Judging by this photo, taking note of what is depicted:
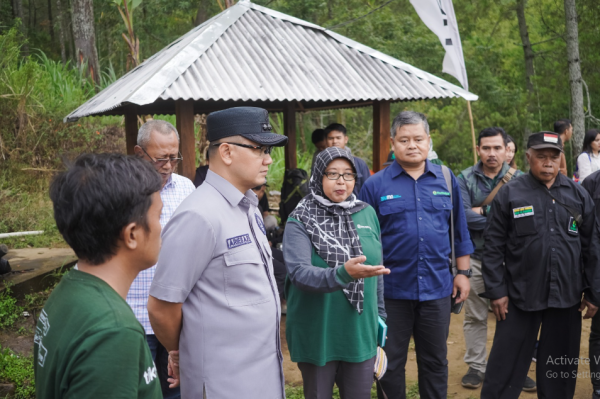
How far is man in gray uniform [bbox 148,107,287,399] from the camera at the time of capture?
2.12m

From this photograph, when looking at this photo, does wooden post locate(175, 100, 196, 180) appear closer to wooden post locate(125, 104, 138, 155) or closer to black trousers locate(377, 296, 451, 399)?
wooden post locate(125, 104, 138, 155)

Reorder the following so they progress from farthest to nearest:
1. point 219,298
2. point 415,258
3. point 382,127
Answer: point 382,127
point 415,258
point 219,298

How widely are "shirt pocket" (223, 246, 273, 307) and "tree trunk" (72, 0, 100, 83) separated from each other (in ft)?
44.8

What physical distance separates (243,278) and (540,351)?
2.69m

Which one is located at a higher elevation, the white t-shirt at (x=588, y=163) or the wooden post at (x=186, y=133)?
the wooden post at (x=186, y=133)

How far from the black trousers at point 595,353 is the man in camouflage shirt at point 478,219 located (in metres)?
0.56

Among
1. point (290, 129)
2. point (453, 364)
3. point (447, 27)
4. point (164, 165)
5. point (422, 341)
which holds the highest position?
point (447, 27)

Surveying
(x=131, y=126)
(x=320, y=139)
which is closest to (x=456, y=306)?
(x=320, y=139)

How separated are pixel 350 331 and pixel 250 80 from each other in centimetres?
331

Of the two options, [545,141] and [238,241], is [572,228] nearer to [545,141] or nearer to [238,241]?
[545,141]

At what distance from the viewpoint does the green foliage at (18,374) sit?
173 inches

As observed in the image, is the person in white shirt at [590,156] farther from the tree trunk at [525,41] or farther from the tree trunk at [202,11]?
the tree trunk at [202,11]

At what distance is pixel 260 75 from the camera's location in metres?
5.62

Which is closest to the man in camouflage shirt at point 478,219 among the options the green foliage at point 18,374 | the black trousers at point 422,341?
the black trousers at point 422,341
